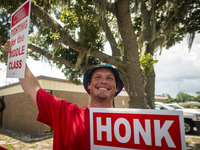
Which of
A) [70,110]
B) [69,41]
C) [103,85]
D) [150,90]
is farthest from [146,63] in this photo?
[70,110]

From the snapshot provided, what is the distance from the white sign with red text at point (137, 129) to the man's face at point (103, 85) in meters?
0.52

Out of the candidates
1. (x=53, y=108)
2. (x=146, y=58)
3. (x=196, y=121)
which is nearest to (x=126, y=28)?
(x=146, y=58)

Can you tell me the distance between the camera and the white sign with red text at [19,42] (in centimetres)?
173

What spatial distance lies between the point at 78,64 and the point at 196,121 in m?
6.91

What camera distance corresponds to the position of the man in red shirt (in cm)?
141

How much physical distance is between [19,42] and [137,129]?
1.69 m

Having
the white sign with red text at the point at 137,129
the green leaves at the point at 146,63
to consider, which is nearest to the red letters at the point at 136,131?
the white sign with red text at the point at 137,129

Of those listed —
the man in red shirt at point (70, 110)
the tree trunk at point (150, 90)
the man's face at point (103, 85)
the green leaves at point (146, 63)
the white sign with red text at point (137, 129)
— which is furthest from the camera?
the tree trunk at point (150, 90)

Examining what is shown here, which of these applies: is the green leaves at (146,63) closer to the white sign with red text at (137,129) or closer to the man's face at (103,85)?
the man's face at (103,85)

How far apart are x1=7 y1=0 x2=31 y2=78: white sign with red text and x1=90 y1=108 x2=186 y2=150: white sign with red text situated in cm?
112

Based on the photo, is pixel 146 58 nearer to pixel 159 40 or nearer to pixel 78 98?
pixel 159 40

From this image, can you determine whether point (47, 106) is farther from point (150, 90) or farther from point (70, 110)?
point (150, 90)

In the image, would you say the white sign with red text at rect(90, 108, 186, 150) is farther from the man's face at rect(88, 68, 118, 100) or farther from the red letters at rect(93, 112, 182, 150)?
the man's face at rect(88, 68, 118, 100)

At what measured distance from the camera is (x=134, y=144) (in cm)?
102
